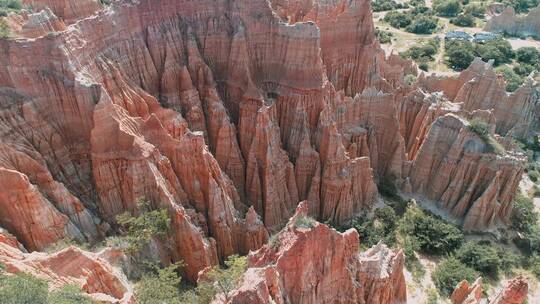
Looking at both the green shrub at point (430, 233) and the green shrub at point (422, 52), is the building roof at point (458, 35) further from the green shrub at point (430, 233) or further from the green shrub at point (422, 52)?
the green shrub at point (430, 233)

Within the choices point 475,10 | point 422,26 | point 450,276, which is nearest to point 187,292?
point 450,276

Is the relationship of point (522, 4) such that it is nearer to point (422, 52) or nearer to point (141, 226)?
point (422, 52)

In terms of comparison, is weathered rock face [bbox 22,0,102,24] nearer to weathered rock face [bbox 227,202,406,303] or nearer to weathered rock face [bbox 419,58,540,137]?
weathered rock face [bbox 227,202,406,303]

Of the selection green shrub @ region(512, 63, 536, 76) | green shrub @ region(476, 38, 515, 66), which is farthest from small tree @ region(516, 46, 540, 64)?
green shrub @ region(512, 63, 536, 76)

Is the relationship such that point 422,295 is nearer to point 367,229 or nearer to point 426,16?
point 367,229

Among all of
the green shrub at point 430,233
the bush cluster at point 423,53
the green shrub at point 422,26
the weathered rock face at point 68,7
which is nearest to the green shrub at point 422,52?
the bush cluster at point 423,53

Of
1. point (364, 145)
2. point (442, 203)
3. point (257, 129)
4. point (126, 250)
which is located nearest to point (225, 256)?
point (126, 250)
